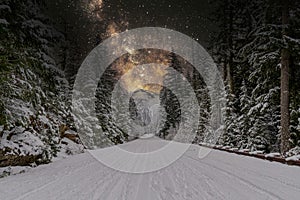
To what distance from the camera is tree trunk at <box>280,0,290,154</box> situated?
13812 millimetres

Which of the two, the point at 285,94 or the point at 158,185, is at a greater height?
the point at 285,94

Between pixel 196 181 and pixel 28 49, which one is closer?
pixel 196 181

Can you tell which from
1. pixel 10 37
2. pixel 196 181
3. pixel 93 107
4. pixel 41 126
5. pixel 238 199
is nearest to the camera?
pixel 238 199

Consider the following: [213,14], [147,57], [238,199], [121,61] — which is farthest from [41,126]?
[147,57]

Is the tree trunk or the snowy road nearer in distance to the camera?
the snowy road

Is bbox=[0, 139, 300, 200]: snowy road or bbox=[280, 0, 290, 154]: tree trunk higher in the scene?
bbox=[280, 0, 290, 154]: tree trunk

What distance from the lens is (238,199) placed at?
590 centimetres

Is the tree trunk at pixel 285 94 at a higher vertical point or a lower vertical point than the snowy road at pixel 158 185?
higher

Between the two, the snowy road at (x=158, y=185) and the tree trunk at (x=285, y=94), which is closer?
the snowy road at (x=158, y=185)

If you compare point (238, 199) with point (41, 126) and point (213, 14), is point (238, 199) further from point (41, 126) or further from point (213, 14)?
point (213, 14)

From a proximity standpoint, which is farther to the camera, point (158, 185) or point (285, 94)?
point (285, 94)

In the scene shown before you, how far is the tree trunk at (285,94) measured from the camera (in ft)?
45.3

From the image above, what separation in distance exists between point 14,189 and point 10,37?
5793 mm

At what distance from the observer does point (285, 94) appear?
46.5 ft
